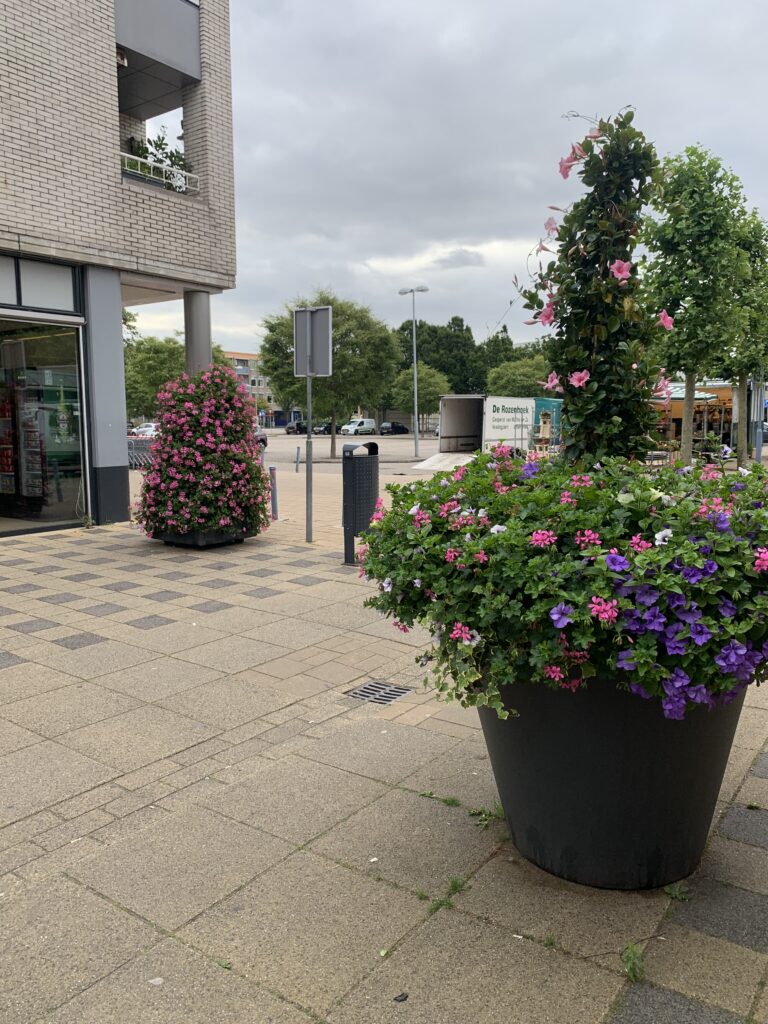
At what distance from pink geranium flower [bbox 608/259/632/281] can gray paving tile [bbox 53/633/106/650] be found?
435cm

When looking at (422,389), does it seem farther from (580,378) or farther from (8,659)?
(580,378)

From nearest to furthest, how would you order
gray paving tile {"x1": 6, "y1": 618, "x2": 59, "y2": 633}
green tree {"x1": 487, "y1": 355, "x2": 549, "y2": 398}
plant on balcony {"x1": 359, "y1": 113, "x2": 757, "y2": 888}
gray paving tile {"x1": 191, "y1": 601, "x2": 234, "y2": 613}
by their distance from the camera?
1. plant on balcony {"x1": 359, "y1": 113, "x2": 757, "y2": 888}
2. gray paving tile {"x1": 6, "y1": 618, "x2": 59, "y2": 633}
3. gray paving tile {"x1": 191, "y1": 601, "x2": 234, "y2": 613}
4. green tree {"x1": 487, "y1": 355, "x2": 549, "y2": 398}

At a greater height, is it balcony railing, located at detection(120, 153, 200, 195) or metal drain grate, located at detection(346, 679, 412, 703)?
balcony railing, located at detection(120, 153, 200, 195)

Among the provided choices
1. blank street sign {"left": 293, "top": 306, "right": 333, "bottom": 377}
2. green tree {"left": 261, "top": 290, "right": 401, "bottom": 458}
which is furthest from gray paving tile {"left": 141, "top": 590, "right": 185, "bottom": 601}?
green tree {"left": 261, "top": 290, "right": 401, "bottom": 458}

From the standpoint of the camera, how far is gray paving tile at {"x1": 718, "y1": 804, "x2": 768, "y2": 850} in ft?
9.66

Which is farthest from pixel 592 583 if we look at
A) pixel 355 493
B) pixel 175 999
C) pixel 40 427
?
pixel 40 427

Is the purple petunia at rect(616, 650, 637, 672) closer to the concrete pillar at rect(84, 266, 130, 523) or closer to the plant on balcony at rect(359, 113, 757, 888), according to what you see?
the plant on balcony at rect(359, 113, 757, 888)

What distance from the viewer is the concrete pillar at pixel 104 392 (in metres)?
10.9

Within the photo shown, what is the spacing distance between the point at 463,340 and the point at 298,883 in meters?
80.6

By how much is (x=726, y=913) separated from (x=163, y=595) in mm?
5583

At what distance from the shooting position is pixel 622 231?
116 inches

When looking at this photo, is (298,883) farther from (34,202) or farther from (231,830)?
(34,202)

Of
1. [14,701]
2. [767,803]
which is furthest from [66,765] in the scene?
[767,803]

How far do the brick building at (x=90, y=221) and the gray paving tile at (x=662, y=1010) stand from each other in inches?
402
